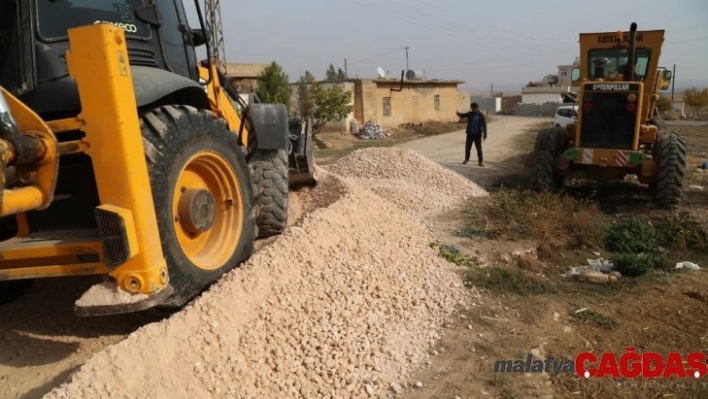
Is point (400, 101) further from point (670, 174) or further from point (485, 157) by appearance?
A: point (670, 174)

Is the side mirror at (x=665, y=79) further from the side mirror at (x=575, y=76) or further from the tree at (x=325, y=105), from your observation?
the tree at (x=325, y=105)

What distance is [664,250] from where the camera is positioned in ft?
20.2

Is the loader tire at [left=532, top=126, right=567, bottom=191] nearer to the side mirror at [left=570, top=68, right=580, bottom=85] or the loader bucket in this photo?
the side mirror at [left=570, top=68, right=580, bottom=85]

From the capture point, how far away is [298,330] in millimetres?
3520

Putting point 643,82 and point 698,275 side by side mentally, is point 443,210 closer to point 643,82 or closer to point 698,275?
point 698,275

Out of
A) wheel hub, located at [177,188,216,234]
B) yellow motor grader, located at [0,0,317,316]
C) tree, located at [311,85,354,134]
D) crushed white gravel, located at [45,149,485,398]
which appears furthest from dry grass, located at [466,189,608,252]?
tree, located at [311,85,354,134]

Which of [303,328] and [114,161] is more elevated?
[114,161]

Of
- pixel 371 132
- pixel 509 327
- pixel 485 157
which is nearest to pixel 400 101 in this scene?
pixel 371 132

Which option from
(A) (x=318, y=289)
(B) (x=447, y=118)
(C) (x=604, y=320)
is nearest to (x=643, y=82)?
(C) (x=604, y=320)

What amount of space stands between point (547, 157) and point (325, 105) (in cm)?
1555

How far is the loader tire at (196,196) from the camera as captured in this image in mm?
3141

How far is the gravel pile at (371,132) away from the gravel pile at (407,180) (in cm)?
1414

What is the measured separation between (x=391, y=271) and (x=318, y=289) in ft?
2.98
